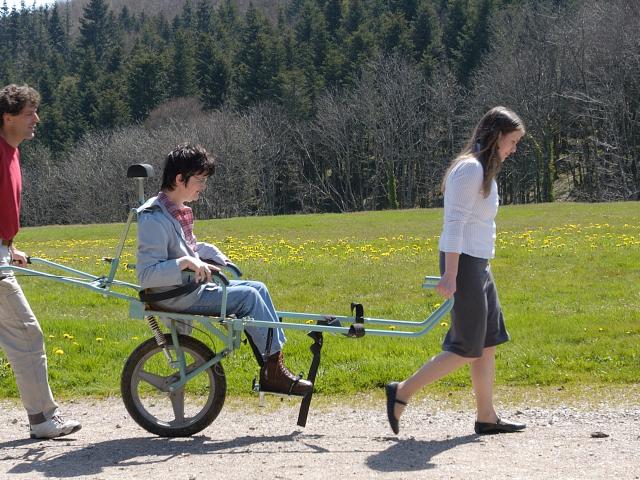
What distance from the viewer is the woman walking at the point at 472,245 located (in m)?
5.91

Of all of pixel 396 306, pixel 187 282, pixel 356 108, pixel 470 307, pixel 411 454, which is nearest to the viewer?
pixel 411 454

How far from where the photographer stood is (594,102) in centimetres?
6656

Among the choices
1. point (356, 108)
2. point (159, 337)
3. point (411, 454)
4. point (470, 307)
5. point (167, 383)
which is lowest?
point (411, 454)

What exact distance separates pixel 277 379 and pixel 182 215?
4.13 ft

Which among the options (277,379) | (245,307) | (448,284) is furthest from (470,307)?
(245,307)

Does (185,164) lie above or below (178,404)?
above

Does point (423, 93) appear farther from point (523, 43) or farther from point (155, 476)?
point (155, 476)

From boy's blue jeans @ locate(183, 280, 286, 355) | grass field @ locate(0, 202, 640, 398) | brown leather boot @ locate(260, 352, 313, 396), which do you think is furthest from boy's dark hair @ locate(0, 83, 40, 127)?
grass field @ locate(0, 202, 640, 398)

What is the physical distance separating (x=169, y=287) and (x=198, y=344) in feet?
1.62

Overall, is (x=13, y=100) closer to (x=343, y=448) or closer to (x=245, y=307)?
(x=245, y=307)

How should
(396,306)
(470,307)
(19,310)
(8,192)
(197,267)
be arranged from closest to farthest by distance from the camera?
(197,267) < (470,307) < (8,192) < (19,310) < (396,306)

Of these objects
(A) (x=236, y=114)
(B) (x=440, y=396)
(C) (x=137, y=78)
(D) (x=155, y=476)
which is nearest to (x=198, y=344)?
(D) (x=155, y=476)

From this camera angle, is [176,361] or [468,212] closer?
[468,212]

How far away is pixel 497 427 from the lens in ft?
20.2
